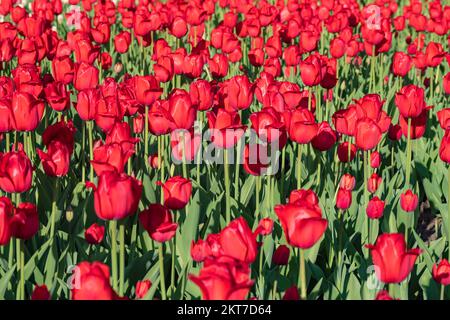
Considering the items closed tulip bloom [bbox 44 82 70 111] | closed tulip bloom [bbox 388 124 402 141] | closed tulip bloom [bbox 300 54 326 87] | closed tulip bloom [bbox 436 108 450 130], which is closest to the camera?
closed tulip bloom [bbox 436 108 450 130]

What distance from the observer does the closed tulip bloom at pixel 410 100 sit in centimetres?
341

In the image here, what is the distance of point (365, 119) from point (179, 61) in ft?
5.23

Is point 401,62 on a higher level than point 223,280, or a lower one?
→ higher

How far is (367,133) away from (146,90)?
1092 millimetres

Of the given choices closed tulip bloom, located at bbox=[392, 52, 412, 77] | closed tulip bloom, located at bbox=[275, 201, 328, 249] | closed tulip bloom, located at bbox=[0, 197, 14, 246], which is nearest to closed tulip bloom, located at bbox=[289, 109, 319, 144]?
closed tulip bloom, located at bbox=[275, 201, 328, 249]

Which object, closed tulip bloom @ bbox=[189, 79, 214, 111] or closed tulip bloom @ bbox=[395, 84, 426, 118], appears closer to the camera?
closed tulip bloom @ bbox=[395, 84, 426, 118]

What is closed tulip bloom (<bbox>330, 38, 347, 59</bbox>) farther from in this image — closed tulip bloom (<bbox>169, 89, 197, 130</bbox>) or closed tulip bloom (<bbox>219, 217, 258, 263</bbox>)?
closed tulip bloom (<bbox>219, 217, 258, 263</bbox>)

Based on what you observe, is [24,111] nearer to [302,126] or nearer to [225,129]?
[225,129]

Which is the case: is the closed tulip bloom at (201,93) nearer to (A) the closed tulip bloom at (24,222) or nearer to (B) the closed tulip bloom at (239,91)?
(B) the closed tulip bloom at (239,91)

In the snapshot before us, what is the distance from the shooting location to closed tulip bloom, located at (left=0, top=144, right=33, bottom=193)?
264cm

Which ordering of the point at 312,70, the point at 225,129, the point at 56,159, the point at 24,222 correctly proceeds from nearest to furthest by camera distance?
the point at 24,222
the point at 56,159
the point at 225,129
the point at 312,70

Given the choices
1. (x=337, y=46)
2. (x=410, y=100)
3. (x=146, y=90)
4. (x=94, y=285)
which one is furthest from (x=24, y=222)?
(x=337, y=46)

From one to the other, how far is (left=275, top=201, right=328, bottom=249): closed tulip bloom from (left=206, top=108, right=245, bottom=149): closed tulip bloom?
94 cm

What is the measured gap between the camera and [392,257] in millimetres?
2111
